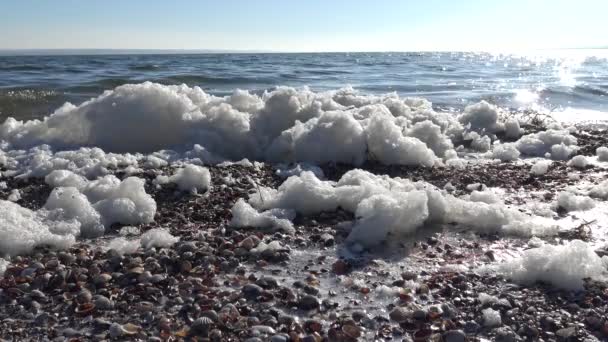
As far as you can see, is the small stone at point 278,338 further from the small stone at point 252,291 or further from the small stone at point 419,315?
the small stone at point 419,315

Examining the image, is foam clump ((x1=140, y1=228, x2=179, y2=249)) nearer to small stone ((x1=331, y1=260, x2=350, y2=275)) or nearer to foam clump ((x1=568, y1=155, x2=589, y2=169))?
small stone ((x1=331, y1=260, x2=350, y2=275))

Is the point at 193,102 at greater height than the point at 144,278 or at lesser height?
greater

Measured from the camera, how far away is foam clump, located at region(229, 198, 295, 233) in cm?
355

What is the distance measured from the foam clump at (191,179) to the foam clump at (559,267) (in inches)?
99.3

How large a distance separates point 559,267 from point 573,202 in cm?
148

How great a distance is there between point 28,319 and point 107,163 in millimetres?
2626

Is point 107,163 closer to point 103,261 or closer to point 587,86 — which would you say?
point 103,261

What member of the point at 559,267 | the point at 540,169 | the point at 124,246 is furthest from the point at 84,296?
the point at 540,169

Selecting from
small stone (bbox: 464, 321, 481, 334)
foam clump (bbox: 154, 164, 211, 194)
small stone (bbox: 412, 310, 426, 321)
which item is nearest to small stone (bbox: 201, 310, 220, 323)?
small stone (bbox: 412, 310, 426, 321)

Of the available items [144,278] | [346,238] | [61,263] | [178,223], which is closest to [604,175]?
[346,238]

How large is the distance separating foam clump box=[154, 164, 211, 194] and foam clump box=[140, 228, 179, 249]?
1020 mm

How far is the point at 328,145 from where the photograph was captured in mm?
5480

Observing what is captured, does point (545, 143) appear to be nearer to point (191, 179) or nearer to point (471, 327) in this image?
point (191, 179)

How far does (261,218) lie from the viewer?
3.62m
